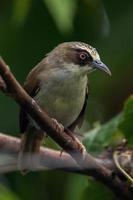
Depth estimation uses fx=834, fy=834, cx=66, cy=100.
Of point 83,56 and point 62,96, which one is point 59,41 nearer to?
point 83,56

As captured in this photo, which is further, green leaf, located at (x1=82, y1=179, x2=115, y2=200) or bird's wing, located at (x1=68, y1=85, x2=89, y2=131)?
bird's wing, located at (x1=68, y1=85, x2=89, y2=131)

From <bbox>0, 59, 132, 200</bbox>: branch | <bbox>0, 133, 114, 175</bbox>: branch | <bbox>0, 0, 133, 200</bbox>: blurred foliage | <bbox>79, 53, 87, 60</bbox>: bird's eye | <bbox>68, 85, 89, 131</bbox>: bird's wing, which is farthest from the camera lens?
<bbox>0, 0, 133, 200</bbox>: blurred foliage

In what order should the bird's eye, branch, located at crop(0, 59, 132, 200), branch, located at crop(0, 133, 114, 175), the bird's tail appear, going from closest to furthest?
1. branch, located at crop(0, 59, 132, 200)
2. branch, located at crop(0, 133, 114, 175)
3. the bird's tail
4. the bird's eye

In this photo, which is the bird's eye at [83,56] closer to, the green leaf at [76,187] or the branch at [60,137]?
the green leaf at [76,187]

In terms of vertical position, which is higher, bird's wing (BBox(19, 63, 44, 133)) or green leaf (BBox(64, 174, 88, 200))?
bird's wing (BBox(19, 63, 44, 133))

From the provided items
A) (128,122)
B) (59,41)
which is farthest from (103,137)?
(59,41)

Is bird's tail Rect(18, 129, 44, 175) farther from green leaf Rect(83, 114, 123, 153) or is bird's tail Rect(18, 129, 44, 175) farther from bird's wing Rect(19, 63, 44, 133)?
green leaf Rect(83, 114, 123, 153)

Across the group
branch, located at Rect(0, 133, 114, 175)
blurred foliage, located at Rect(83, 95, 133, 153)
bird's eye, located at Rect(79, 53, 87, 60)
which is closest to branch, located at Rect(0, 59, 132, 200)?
branch, located at Rect(0, 133, 114, 175)
